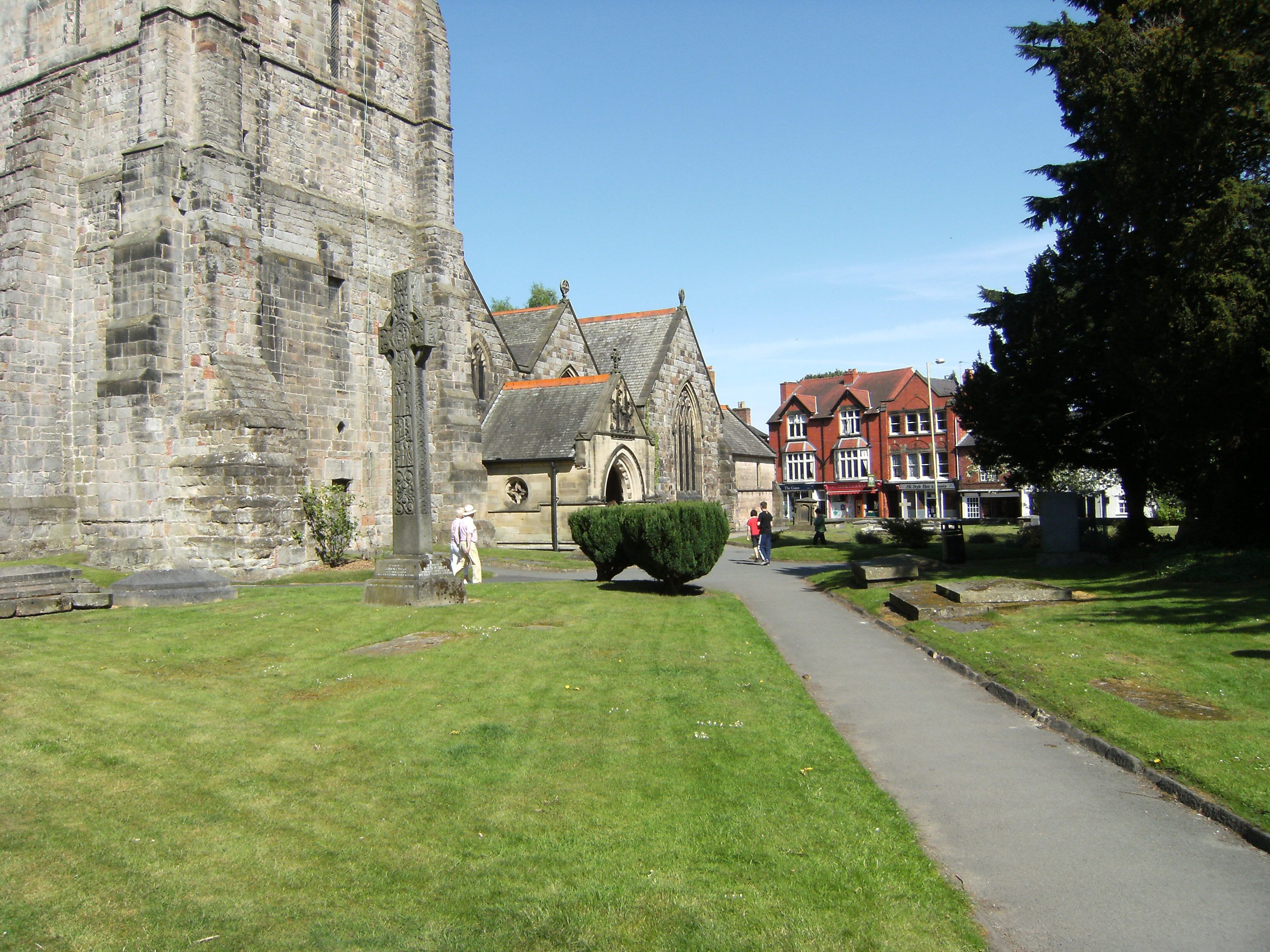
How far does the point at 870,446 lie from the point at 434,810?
6721 centimetres

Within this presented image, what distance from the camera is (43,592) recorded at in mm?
12328

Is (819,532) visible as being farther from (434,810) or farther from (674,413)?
(434,810)

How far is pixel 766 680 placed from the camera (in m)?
9.54

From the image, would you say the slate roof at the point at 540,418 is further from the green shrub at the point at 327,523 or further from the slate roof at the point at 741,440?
the slate roof at the point at 741,440

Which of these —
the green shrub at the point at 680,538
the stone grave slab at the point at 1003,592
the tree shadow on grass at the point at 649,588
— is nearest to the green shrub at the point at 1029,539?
the stone grave slab at the point at 1003,592

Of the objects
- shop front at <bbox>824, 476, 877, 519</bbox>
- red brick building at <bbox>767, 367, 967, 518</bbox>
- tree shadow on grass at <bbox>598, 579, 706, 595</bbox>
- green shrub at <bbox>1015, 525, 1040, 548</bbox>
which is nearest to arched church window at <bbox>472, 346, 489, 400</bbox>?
tree shadow on grass at <bbox>598, 579, 706, 595</bbox>

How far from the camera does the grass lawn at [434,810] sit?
414 centimetres

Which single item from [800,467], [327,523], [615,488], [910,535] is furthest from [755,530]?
[800,467]

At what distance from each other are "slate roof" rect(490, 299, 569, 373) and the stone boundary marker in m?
25.9

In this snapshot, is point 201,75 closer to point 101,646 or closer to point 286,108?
point 286,108

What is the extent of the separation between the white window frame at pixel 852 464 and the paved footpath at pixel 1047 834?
62.0 meters

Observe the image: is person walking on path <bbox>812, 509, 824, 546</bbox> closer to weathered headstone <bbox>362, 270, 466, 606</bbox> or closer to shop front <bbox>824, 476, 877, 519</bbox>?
weathered headstone <bbox>362, 270, 466, 606</bbox>

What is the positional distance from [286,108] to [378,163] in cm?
300

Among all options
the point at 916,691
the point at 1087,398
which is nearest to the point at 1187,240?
the point at 1087,398
